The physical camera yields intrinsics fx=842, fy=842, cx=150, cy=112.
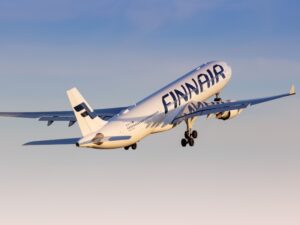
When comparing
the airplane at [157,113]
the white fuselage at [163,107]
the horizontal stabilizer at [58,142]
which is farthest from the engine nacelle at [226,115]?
the horizontal stabilizer at [58,142]

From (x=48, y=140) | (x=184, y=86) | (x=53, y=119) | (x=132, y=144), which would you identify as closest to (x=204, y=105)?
(x=184, y=86)

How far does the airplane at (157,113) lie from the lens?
6228cm

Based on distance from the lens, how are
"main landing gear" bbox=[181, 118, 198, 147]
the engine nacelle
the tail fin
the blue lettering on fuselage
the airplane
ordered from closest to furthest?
the tail fin → the airplane → the blue lettering on fuselage → "main landing gear" bbox=[181, 118, 198, 147] → the engine nacelle

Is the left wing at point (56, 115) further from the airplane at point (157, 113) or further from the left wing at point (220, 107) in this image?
the left wing at point (220, 107)

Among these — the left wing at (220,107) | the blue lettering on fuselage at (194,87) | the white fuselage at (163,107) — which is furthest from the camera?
the blue lettering on fuselage at (194,87)

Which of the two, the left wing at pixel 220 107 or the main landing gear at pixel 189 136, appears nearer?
the left wing at pixel 220 107

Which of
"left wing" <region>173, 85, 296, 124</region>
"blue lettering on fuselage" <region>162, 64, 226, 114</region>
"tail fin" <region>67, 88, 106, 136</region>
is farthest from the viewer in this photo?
"blue lettering on fuselage" <region>162, 64, 226, 114</region>

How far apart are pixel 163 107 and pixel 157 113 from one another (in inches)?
40.6

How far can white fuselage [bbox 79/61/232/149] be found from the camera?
64375 millimetres

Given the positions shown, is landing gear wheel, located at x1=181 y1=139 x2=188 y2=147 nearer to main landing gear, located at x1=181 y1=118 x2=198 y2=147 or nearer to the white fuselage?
main landing gear, located at x1=181 y1=118 x2=198 y2=147

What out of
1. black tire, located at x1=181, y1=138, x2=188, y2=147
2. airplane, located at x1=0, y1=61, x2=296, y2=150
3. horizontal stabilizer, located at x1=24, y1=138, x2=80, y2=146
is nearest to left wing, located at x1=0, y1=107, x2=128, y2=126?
airplane, located at x1=0, y1=61, x2=296, y2=150

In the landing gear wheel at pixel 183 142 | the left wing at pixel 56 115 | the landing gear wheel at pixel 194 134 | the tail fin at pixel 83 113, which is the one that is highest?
the left wing at pixel 56 115

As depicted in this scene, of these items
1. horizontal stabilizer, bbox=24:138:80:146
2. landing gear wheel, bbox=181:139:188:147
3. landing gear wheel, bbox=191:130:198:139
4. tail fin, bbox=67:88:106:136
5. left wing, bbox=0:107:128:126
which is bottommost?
horizontal stabilizer, bbox=24:138:80:146
